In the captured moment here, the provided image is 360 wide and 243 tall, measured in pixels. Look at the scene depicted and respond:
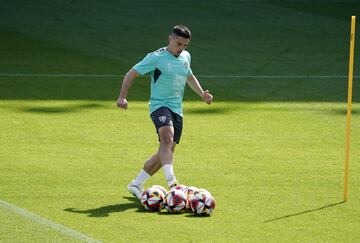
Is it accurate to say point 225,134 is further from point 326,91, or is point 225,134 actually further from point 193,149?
point 326,91

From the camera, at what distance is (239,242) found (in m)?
10.4

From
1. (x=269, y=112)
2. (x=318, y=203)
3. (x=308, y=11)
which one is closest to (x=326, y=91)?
(x=269, y=112)

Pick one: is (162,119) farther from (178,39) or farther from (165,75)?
(178,39)

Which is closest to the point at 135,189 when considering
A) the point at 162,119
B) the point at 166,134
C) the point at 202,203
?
the point at 166,134

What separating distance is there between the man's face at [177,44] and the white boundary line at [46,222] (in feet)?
7.98

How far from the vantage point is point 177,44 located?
11938 mm

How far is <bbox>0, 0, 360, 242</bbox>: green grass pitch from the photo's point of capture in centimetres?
1127

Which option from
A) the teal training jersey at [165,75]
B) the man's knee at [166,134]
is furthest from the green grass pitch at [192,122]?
the teal training jersey at [165,75]

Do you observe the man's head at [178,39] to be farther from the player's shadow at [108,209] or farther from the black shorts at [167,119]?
the player's shadow at [108,209]

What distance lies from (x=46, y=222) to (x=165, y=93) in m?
2.10

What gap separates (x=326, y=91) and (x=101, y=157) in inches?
257

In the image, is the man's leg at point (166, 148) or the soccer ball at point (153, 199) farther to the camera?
the man's leg at point (166, 148)

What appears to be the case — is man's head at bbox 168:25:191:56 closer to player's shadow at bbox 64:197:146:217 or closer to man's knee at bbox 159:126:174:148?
man's knee at bbox 159:126:174:148

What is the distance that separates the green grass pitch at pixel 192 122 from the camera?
11273 mm
